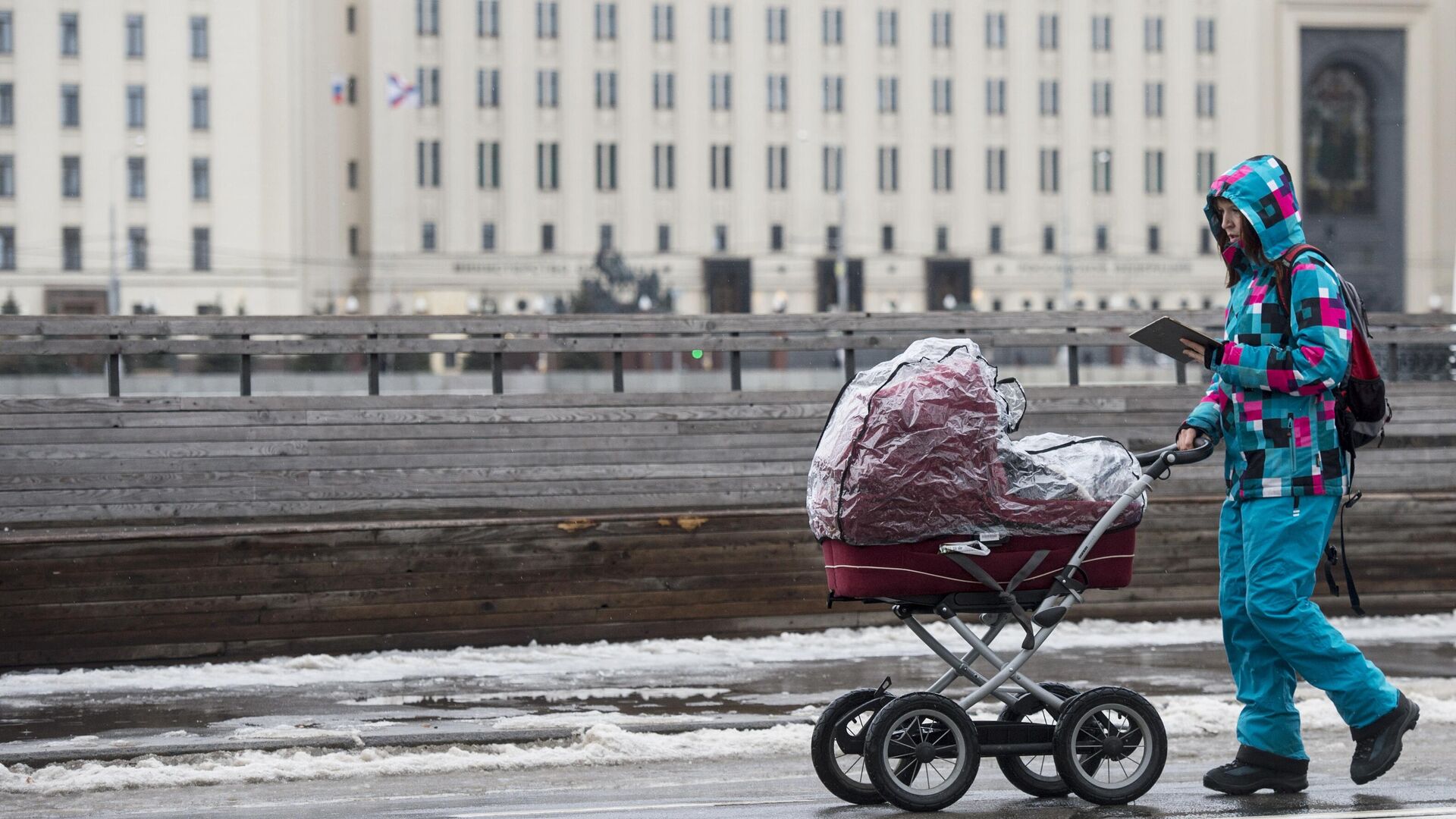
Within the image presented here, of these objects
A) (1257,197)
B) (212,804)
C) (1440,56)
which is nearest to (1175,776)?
(1257,197)

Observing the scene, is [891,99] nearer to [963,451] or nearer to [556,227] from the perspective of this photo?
[556,227]

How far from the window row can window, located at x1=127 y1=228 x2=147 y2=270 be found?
1624 millimetres

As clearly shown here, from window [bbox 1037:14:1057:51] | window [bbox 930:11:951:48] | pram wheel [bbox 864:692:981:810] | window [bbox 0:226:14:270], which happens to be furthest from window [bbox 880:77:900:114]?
pram wheel [bbox 864:692:981:810]

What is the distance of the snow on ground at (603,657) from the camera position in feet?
29.0

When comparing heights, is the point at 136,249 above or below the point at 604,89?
→ below

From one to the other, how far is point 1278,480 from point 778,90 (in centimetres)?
7741

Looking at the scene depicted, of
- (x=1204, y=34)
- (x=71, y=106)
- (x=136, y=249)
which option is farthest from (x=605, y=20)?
(x=1204, y=34)

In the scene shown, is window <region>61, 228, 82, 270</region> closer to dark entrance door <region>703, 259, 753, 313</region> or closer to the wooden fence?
dark entrance door <region>703, 259, 753, 313</region>

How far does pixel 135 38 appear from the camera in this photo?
242 ft

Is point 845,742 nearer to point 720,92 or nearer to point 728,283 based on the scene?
point 728,283

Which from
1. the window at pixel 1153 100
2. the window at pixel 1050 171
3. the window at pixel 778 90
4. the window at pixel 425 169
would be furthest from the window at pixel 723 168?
the window at pixel 1153 100

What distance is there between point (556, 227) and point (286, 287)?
1359 centimetres

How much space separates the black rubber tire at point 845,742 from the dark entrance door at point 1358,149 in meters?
87.6

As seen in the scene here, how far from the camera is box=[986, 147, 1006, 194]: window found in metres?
83.4
